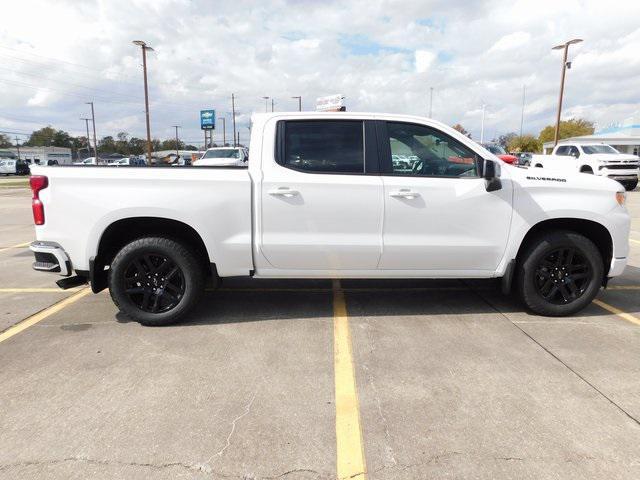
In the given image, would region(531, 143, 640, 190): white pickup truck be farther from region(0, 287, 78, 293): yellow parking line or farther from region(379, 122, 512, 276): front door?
region(0, 287, 78, 293): yellow parking line

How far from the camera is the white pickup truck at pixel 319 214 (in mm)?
4070

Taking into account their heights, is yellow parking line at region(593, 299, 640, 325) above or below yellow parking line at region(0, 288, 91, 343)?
above

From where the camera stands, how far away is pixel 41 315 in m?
4.70

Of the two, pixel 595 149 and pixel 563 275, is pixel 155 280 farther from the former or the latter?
pixel 595 149

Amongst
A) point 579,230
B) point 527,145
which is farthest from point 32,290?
point 527,145

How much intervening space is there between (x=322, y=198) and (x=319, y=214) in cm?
15

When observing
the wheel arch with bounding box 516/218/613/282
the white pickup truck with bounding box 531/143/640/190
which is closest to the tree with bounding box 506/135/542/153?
the white pickup truck with bounding box 531/143/640/190

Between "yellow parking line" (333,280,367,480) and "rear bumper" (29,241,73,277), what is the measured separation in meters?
2.51

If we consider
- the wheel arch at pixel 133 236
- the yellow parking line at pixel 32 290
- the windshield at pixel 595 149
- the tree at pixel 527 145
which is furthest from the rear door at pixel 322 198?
the tree at pixel 527 145

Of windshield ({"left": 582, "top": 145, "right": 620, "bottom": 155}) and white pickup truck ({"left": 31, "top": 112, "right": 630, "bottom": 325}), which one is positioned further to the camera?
windshield ({"left": 582, "top": 145, "right": 620, "bottom": 155})

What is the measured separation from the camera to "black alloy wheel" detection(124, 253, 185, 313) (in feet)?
14.0

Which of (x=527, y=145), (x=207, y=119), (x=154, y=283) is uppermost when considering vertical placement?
(x=207, y=119)

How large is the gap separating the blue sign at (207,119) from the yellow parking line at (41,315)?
6248 cm

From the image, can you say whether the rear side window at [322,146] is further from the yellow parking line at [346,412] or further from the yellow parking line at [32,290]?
the yellow parking line at [32,290]
